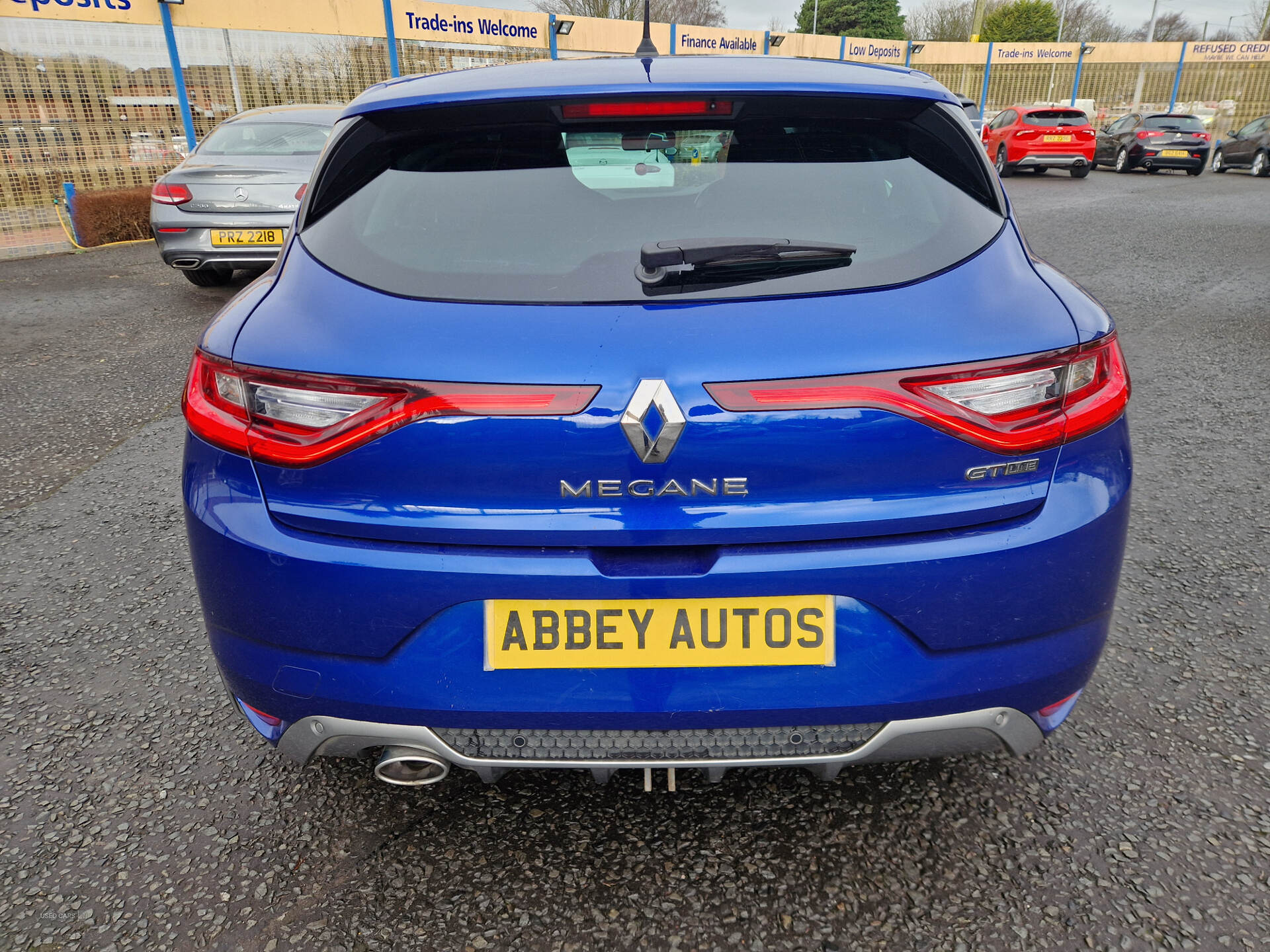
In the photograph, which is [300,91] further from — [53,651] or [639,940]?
[639,940]

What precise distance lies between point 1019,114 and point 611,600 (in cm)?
2326

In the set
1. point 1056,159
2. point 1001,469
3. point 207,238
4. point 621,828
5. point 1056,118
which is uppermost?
point 1001,469

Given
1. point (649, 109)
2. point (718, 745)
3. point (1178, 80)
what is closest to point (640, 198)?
point (649, 109)

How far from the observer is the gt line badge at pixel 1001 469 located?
64.5 inches

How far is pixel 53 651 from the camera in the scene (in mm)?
2896

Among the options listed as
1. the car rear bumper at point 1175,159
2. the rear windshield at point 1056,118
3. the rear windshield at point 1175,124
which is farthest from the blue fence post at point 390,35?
the rear windshield at point 1175,124

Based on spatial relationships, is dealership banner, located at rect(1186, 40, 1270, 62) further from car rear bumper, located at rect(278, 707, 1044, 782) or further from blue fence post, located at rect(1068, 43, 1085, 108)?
car rear bumper, located at rect(278, 707, 1044, 782)

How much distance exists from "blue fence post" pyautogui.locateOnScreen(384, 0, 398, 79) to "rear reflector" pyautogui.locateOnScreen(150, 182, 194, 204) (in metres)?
12.5

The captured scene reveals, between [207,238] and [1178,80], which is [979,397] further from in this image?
[1178,80]

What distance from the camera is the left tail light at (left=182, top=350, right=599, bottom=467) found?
1.59 meters

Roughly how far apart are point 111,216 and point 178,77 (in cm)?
442

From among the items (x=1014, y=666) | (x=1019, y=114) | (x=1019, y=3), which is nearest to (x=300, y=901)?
(x=1014, y=666)

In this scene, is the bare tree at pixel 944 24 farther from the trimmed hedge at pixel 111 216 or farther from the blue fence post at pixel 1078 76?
the trimmed hedge at pixel 111 216

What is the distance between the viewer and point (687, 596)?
5.31 feet
